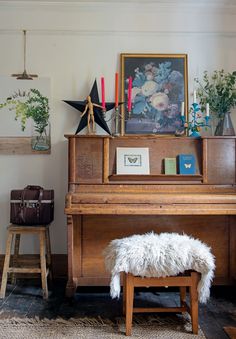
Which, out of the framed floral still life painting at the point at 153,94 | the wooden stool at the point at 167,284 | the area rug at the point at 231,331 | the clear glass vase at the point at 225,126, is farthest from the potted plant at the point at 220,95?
the area rug at the point at 231,331

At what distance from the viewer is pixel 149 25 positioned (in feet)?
10.5

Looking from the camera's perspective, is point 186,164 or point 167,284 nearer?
point 167,284

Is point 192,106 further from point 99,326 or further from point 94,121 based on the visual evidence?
point 99,326

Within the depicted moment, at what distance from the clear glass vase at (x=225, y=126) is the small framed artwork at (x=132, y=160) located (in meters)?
0.67

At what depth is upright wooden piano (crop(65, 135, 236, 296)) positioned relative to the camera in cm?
281

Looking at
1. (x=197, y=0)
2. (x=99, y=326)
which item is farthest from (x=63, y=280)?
(x=197, y=0)

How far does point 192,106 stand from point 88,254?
159 centimetres

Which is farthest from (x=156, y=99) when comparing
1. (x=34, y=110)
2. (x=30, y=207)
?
(x=30, y=207)

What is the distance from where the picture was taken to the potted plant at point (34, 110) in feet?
10.4

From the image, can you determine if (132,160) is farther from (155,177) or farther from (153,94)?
(153,94)

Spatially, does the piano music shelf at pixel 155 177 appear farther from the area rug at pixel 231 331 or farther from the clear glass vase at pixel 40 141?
the area rug at pixel 231 331

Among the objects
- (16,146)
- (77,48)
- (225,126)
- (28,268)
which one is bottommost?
(28,268)

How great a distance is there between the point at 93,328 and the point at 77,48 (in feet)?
7.69

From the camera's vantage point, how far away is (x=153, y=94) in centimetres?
314
